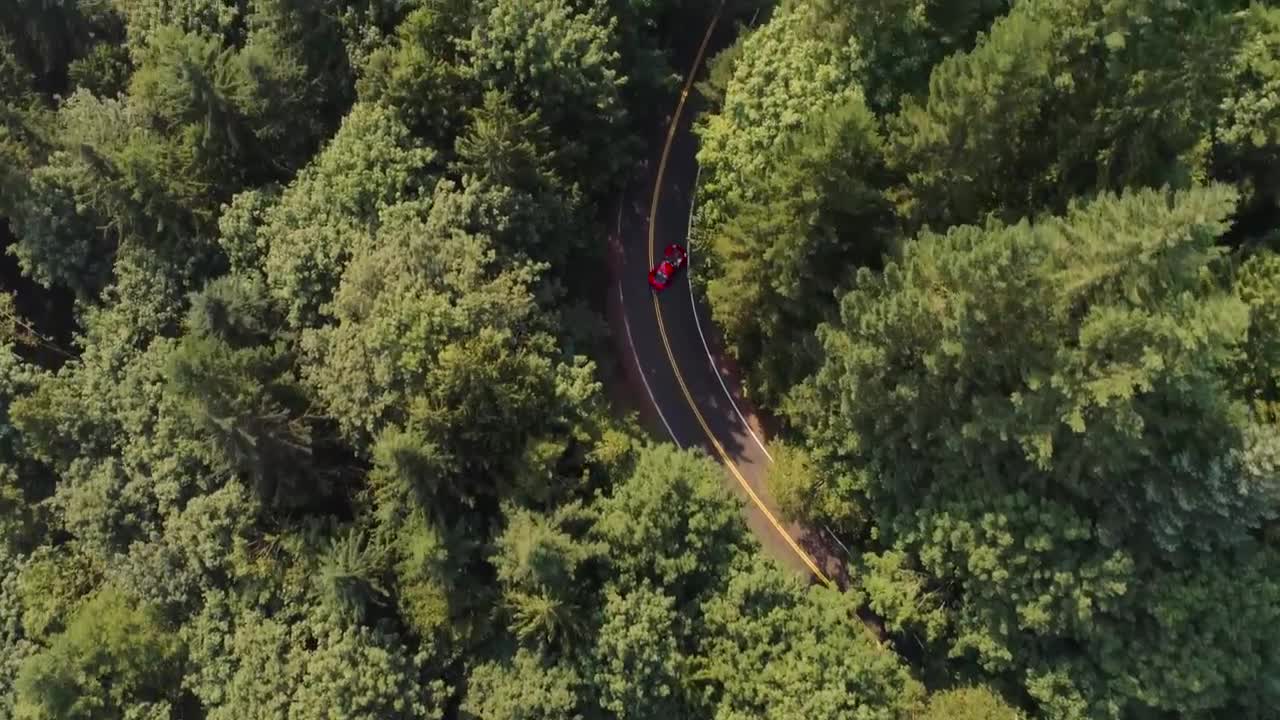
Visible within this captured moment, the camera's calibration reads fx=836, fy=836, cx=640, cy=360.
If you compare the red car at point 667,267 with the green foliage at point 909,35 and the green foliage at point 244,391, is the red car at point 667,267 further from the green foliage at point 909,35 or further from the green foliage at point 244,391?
the green foliage at point 244,391

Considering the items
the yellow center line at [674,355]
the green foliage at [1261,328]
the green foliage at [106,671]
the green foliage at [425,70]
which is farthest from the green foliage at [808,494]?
the green foliage at [106,671]

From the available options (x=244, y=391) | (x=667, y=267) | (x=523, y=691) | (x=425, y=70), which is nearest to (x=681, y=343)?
(x=667, y=267)

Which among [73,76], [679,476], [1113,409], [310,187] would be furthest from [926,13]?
[73,76]

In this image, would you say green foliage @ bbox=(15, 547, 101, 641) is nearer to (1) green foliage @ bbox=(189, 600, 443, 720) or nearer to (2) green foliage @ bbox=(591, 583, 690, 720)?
(1) green foliage @ bbox=(189, 600, 443, 720)

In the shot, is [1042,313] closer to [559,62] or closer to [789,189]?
[789,189]

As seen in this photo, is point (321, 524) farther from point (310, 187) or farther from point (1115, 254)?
point (1115, 254)

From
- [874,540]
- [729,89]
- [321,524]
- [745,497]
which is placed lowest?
[874,540]
